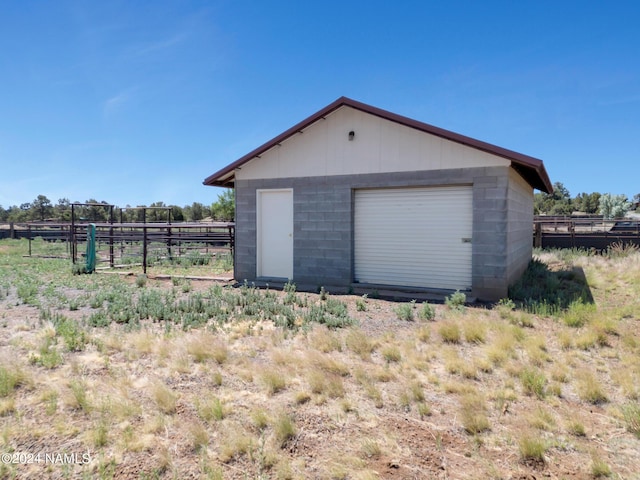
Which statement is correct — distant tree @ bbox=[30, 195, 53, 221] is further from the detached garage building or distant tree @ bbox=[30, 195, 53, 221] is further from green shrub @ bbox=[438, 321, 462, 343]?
green shrub @ bbox=[438, 321, 462, 343]

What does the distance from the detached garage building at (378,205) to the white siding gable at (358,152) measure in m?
0.02

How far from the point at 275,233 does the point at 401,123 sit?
15.1 feet

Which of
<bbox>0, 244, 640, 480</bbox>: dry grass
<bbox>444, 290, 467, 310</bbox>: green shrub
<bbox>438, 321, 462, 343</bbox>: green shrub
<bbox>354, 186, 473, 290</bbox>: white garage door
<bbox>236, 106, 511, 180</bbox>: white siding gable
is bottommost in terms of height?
<bbox>0, 244, 640, 480</bbox>: dry grass

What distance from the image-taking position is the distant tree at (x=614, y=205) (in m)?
44.8

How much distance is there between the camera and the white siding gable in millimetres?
9594

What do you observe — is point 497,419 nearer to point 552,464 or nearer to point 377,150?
point 552,464

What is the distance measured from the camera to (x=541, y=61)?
1360cm

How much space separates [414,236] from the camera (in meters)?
10.2

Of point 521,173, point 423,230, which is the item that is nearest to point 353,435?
point 423,230

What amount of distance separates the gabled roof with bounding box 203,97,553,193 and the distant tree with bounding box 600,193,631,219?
40.7m

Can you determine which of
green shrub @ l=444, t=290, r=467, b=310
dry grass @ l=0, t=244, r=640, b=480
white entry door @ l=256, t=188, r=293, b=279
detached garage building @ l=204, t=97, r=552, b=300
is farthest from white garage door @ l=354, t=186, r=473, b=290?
dry grass @ l=0, t=244, r=640, b=480

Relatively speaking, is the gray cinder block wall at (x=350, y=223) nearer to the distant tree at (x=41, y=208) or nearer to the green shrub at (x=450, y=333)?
the green shrub at (x=450, y=333)

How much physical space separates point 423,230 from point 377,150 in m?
2.30

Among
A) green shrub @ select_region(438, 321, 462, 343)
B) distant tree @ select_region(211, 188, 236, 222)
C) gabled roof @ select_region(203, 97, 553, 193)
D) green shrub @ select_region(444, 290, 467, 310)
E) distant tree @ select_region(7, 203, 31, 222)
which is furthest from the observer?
distant tree @ select_region(7, 203, 31, 222)
